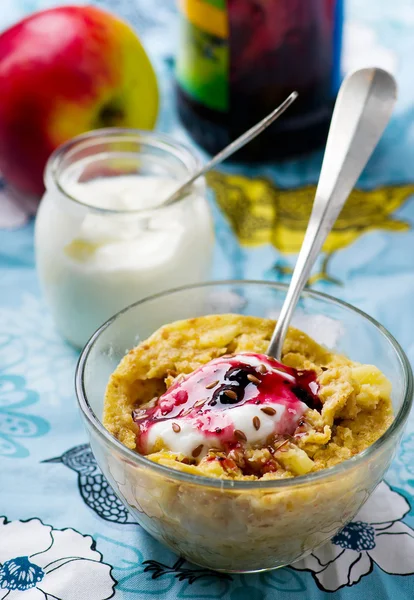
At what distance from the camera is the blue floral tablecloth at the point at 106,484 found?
101cm

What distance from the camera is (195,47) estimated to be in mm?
1791

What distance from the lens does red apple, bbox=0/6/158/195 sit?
67.0 inches

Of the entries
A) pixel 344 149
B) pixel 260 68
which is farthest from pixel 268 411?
pixel 260 68

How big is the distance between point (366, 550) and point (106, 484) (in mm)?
374

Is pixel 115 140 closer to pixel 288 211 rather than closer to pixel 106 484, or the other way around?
pixel 288 211

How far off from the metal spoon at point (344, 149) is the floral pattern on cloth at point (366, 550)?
0.83 feet

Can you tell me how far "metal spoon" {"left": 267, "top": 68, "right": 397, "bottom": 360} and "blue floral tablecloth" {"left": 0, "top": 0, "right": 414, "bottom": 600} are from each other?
290mm

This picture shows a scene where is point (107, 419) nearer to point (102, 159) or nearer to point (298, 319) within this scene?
point (298, 319)

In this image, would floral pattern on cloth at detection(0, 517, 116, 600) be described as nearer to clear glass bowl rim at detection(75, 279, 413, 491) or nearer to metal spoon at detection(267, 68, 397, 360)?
clear glass bowl rim at detection(75, 279, 413, 491)

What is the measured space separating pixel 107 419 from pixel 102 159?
0.69m

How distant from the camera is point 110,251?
4.49ft

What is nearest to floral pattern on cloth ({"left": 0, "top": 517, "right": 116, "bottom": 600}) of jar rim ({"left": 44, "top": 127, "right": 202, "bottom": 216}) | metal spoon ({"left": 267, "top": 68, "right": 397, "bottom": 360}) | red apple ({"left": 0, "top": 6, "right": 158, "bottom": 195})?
metal spoon ({"left": 267, "top": 68, "right": 397, "bottom": 360})

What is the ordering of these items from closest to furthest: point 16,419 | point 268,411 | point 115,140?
point 268,411 → point 16,419 → point 115,140

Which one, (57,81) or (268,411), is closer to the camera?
(268,411)
